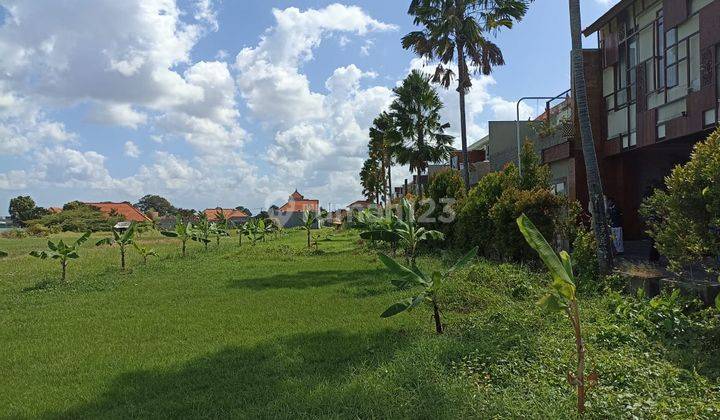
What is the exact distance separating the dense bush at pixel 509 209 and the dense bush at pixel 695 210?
4792 mm

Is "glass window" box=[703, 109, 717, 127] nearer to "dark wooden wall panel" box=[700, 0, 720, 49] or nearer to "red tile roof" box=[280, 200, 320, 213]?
"dark wooden wall panel" box=[700, 0, 720, 49]

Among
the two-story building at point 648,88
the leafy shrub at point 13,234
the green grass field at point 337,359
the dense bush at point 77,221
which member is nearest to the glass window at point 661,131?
the two-story building at point 648,88

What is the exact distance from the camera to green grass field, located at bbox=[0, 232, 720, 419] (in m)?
4.73

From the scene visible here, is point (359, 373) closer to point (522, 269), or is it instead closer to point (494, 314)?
point (494, 314)

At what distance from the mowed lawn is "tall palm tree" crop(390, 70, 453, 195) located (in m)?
16.7

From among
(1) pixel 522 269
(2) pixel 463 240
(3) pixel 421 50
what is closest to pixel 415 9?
(3) pixel 421 50

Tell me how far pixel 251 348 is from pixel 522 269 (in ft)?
22.6

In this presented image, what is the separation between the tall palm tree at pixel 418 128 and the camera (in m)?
29.4

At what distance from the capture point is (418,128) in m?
29.6

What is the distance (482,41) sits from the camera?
19.3 metres

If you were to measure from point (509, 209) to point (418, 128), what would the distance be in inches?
682

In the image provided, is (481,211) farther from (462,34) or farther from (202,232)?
(202,232)

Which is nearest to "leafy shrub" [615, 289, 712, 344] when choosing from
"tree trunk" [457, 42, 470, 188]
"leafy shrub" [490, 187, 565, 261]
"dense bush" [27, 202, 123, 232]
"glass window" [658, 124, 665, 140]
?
"leafy shrub" [490, 187, 565, 261]

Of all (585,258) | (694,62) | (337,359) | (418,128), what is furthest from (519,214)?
(418,128)
